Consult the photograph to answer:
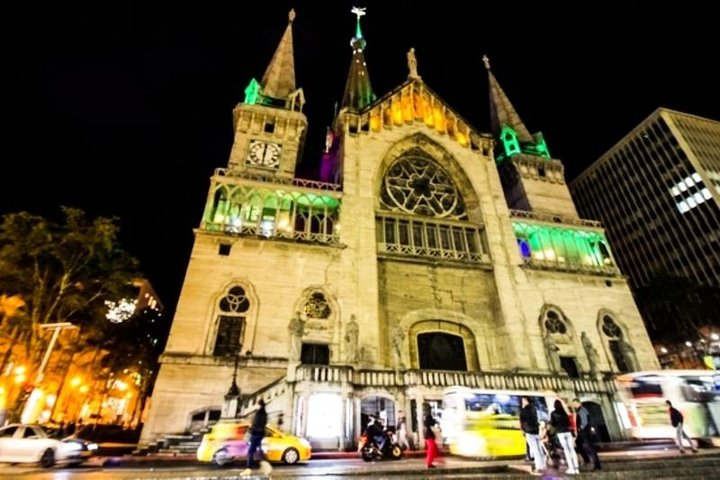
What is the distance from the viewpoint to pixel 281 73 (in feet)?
123

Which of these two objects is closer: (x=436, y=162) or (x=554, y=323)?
(x=554, y=323)

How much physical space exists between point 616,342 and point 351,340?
61.0ft

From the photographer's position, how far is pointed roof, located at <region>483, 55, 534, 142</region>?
41.2 m

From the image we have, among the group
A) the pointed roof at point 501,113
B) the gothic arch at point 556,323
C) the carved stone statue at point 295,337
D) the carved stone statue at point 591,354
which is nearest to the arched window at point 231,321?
the carved stone statue at point 295,337

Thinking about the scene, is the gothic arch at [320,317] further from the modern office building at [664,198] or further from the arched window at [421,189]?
the modern office building at [664,198]

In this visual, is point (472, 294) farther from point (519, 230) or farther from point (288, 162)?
point (288, 162)

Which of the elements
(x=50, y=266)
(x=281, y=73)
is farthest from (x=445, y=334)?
(x=281, y=73)

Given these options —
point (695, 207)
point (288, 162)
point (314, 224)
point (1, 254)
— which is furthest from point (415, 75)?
point (695, 207)

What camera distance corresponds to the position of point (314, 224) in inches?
Result: 1041

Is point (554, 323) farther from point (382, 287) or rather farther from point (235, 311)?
point (235, 311)

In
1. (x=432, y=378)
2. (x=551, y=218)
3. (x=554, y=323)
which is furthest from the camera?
(x=551, y=218)

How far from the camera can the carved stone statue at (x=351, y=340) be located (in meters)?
20.2

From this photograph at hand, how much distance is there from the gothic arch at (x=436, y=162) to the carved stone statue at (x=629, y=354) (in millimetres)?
12469

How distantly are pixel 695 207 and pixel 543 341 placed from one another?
54.0 meters
